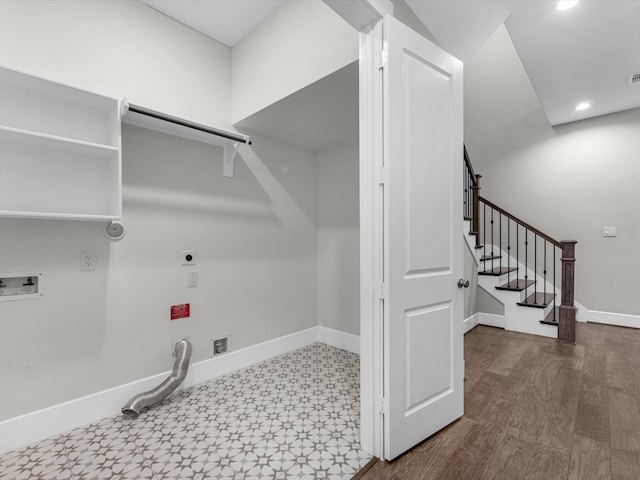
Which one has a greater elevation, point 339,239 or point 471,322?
point 339,239

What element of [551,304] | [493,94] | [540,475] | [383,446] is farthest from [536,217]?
[383,446]

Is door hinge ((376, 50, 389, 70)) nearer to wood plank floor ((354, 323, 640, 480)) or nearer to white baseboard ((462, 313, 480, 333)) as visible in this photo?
wood plank floor ((354, 323, 640, 480))

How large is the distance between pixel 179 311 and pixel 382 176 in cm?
185

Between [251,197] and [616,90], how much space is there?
404 centimetres

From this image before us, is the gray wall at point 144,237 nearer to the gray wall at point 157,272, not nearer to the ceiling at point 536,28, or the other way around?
the gray wall at point 157,272

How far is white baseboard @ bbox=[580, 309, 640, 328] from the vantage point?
12.2 feet

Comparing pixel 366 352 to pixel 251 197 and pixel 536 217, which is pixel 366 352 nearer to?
pixel 251 197

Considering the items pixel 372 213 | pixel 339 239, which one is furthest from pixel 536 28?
pixel 339 239

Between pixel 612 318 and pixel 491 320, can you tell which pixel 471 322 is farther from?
pixel 612 318

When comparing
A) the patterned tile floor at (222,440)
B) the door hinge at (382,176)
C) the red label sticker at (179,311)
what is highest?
the door hinge at (382,176)

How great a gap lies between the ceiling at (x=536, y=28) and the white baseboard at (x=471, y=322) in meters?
2.70

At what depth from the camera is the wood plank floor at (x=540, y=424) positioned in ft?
4.80

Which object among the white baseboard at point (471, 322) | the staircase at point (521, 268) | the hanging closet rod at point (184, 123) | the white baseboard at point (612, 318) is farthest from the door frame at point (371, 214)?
the white baseboard at point (612, 318)

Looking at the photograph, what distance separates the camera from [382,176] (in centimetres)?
153
